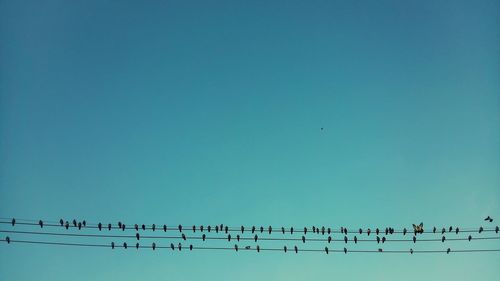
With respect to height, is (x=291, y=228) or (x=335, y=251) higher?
(x=291, y=228)

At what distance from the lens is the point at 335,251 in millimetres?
26656

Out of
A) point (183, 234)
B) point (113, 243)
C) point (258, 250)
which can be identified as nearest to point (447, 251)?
point (258, 250)

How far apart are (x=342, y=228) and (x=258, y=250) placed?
5.43 meters

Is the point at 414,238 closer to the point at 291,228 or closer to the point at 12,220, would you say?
the point at 291,228

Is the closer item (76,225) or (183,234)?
(76,225)

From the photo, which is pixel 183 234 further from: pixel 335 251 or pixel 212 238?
pixel 335 251

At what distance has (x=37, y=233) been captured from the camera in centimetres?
2375

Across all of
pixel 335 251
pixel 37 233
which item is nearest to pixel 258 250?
pixel 335 251

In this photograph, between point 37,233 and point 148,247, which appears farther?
point 148,247

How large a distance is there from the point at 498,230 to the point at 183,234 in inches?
745

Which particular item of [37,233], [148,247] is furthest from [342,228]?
[37,233]

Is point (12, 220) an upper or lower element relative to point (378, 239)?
upper

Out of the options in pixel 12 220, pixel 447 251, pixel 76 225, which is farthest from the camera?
pixel 447 251

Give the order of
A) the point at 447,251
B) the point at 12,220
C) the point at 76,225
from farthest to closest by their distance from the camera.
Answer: the point at 447,251
the point at 76,225
the point at 12,220
